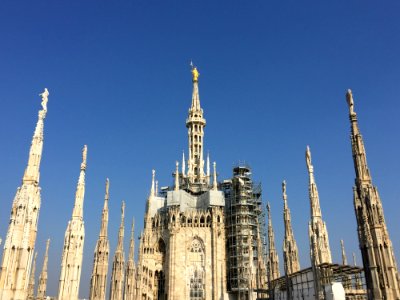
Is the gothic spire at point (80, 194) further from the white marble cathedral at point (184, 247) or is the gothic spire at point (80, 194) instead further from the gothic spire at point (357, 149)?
the white marble cathedral at point (184, 247)

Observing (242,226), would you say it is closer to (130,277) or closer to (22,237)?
(130,277)

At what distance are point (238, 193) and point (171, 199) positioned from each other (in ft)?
37.6

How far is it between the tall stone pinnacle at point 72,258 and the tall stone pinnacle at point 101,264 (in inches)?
295

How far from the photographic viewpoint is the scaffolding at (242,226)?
5709cm

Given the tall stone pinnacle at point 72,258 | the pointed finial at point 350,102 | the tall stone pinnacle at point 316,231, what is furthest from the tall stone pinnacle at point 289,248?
the tall stone pinnacle at point 72,258

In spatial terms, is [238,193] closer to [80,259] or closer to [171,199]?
[171,199]

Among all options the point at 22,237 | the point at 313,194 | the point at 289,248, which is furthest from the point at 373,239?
the point at 289,248

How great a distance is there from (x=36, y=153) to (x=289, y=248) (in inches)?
1150

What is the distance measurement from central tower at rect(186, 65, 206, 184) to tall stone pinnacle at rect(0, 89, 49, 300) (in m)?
55.0

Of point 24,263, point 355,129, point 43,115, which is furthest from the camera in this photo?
point 355,129

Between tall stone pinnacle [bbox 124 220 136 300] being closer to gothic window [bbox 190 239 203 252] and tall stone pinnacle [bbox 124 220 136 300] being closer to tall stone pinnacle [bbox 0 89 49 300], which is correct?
gothic window [bbox 190 239 203 252]

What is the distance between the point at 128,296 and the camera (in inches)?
1672

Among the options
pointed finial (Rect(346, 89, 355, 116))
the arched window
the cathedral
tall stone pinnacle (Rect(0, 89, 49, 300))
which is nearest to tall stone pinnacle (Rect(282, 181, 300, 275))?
the cathedral

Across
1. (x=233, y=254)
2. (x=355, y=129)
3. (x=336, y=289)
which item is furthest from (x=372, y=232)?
(x=233, y=254)
